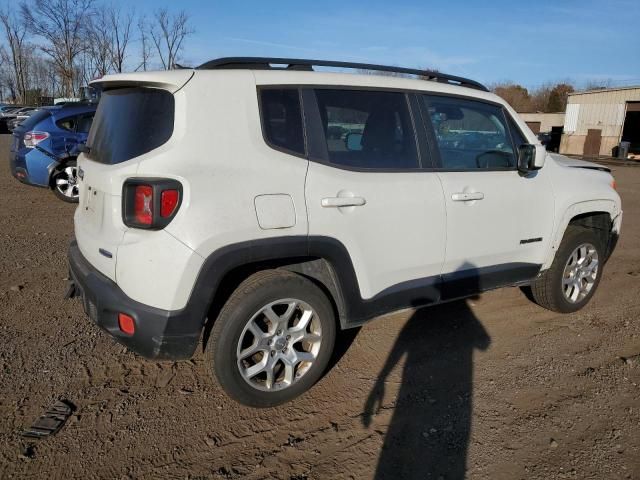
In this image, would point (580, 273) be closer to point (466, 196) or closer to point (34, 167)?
point (466, 196)

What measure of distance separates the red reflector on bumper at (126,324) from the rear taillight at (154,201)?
0.48 metres

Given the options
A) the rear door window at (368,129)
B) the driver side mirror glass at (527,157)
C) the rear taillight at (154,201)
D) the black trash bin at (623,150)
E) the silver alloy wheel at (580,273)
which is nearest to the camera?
the rear taillight at (154,201)

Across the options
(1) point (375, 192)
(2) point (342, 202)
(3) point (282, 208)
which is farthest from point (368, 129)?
(3) point (282, 208)

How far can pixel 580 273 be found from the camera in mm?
4480

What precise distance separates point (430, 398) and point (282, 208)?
1.54 m

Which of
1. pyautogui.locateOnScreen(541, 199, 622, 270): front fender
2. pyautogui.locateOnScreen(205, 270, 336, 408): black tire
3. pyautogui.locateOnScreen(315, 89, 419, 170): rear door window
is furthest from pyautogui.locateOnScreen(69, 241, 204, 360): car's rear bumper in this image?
pyautogui.locateOnScreen(541, 199, 622, 270): front fender

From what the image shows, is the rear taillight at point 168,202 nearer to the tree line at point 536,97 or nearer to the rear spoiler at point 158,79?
the rear spoiler at point 158,79

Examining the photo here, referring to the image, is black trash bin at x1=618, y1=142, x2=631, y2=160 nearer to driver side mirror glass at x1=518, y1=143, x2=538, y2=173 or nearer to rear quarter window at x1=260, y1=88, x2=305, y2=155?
driver side mirror glass at x1=518, y1=143, x2=538, y2=173

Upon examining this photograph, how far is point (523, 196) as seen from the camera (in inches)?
149

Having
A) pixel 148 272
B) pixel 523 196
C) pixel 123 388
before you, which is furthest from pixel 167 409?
pixel 523 196

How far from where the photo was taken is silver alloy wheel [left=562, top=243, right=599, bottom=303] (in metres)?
4.41

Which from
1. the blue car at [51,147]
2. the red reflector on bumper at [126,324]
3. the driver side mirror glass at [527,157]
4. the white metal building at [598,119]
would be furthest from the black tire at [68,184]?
the white metal building at [598,119]

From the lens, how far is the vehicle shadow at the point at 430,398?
2.56 meters

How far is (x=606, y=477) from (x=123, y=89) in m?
3.40
